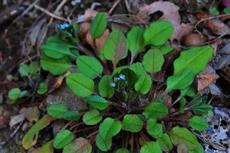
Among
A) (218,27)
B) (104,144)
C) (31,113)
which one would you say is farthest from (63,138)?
(218,27)

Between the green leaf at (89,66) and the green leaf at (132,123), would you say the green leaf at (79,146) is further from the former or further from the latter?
the green leaf at (89,66)

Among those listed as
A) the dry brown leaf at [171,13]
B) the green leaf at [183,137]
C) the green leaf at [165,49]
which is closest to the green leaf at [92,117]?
the green leaf at [183,137]

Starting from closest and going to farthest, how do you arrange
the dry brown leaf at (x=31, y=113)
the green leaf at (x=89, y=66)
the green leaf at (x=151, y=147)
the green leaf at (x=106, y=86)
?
the green leaf at (x=151, y=147), the green leaf at (x=106, y=86), the green leaf at (x=89, y=66), the dry brown leaf at (x=31, y=113)

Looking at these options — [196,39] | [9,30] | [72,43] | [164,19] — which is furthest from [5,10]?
[196,39]

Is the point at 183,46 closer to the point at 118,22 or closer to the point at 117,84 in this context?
the point at 118,22

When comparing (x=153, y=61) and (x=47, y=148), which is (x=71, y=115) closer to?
(x=47, y=148)

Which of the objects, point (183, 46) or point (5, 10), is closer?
point (183, 46)

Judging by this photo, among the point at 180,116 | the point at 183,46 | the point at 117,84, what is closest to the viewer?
the point at 117,84
